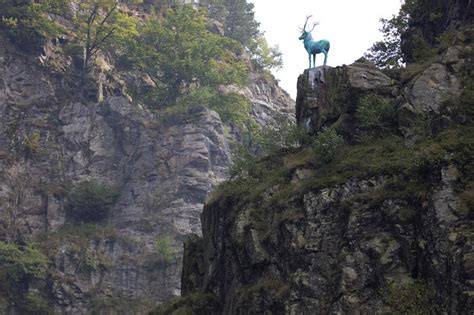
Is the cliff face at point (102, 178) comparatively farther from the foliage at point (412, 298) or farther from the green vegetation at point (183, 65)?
the foliage at point (412, 298)

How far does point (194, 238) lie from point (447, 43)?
16.5 meters

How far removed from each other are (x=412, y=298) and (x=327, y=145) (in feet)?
28.4

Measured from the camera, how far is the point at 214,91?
64062 millimetres

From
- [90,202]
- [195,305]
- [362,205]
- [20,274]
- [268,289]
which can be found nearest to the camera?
[362,205]

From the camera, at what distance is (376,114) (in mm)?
27484

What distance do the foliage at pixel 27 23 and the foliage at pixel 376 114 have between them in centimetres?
3797

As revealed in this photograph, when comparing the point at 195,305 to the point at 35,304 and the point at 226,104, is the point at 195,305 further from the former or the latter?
the point at 226,104

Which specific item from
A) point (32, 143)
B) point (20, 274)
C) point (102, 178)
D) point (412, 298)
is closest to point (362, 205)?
point (412, 298)

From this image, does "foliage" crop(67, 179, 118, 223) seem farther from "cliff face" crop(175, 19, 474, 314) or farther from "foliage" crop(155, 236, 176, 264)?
"cliff face" crop(175, 19, 474, 314)

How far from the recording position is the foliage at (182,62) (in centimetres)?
6269

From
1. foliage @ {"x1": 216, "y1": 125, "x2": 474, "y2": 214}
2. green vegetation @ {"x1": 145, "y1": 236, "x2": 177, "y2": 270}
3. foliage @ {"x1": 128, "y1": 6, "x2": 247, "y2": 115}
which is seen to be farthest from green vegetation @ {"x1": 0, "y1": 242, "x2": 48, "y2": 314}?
foliage @ {"x1": 128, "y1": 6, "x2": 247, "y2": 115}

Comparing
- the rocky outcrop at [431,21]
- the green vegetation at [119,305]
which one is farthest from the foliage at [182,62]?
the rocky outcrop at [431,21]

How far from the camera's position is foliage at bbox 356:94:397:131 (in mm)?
27312

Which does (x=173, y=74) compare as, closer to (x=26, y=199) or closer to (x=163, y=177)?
(x=163, y=177)
